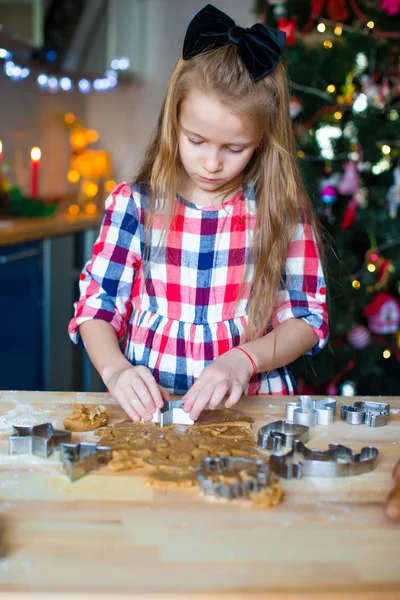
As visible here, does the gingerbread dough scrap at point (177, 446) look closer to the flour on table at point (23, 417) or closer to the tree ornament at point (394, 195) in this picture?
the flour on table at point (23, 417)

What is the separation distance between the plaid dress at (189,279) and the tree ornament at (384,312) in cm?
120

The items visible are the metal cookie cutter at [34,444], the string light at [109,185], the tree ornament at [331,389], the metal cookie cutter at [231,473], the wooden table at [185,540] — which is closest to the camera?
the wooden table at [185,540]

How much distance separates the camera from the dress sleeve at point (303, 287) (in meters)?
1.30

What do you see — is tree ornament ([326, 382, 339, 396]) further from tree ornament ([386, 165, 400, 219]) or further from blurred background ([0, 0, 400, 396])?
tree ornament ([386, 165, 400, 219])

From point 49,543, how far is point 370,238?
2.05 meters

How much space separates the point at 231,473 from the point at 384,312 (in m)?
1.79

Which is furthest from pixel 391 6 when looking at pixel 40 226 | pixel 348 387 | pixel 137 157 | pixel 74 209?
pixel 137 157

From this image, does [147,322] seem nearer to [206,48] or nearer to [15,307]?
[206,48]

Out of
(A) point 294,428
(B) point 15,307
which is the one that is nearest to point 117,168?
(B) point 15,307

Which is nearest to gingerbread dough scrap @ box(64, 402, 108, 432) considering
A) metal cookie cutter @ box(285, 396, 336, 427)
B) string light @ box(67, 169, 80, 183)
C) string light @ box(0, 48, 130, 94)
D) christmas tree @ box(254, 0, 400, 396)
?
metal cookie cutter @ box(285, 396, 336, 427)

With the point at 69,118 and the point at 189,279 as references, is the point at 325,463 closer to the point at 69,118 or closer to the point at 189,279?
the point at 189,279

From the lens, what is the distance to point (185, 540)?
2.08 feet

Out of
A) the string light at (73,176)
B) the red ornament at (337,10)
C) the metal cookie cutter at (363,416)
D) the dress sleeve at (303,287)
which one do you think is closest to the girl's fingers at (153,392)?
the metal cookie cutter at (363,416)

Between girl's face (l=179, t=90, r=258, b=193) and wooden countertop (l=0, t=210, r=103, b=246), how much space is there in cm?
148
